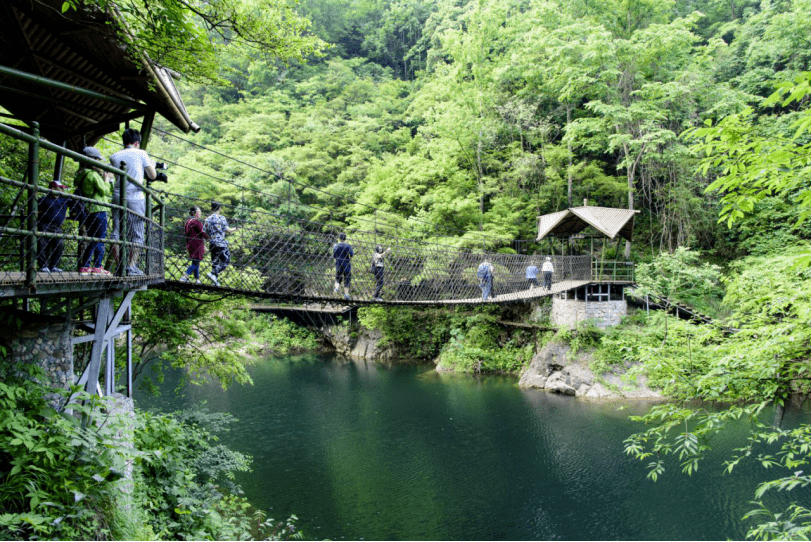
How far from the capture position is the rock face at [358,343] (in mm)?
13594

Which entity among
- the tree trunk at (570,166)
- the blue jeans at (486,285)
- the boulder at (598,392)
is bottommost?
the boulder at (598,392)

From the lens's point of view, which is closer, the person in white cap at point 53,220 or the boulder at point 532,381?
the person in white cap at point 53,220

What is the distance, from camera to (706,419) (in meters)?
2.72

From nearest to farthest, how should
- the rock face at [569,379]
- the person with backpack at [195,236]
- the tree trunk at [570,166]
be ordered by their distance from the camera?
1. the person with backpack at [195,236]
2. the rock face at [569,379]
3. the tree trunk at [570,166]

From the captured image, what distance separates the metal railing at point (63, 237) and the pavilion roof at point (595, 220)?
8.49 meters

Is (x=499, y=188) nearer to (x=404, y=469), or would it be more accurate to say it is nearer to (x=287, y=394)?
(x=287, y=394)

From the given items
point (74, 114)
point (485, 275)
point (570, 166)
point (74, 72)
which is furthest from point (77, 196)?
point (570, 166)

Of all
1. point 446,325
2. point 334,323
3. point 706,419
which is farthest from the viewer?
point 334,323

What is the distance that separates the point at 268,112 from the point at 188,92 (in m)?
5.50

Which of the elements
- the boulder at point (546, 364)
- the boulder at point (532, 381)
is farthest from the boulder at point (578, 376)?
the boulder at point (532, 381)

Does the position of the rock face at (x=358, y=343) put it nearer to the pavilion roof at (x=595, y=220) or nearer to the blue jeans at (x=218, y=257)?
the pavilion roof at (x=595, y=220)

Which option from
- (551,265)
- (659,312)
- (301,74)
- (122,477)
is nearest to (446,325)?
(551,265)

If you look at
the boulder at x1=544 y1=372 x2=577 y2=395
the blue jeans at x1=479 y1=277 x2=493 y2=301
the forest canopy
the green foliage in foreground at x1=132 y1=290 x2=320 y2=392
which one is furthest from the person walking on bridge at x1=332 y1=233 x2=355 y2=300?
the boulder at x1=544 y1=372 x2=577 y2=395

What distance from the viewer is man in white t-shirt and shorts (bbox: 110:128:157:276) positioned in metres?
2.66
